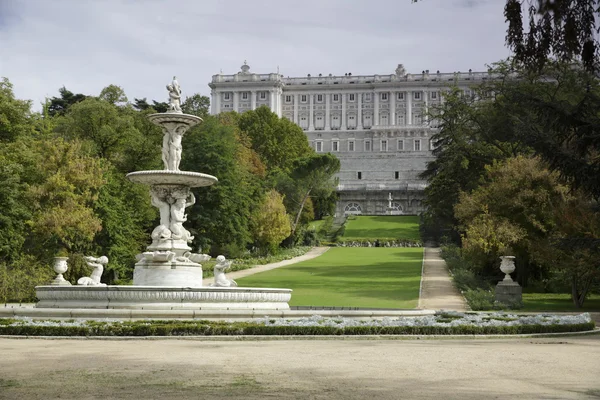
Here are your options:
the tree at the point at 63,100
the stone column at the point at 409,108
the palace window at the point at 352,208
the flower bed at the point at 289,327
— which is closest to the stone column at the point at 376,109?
the stone column at the point at 409,108

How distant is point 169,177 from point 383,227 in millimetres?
54019

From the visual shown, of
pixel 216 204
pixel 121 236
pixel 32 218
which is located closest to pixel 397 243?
pixel 216 204

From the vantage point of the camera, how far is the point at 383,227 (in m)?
73.4

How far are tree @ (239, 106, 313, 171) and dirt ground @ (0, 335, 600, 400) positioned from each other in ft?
205

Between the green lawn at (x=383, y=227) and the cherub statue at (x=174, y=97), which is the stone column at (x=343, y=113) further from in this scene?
the cherub statue at (x=174, y=97)

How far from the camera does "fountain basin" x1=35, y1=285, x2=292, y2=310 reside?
57.1ft

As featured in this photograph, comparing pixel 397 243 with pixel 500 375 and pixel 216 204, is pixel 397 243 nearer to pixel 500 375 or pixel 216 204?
pixel 216 204

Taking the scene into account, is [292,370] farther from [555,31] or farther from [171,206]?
[171,206]

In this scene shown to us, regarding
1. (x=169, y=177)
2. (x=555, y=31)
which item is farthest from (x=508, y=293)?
(x=555, y=31)

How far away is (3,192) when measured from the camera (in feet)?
95.0

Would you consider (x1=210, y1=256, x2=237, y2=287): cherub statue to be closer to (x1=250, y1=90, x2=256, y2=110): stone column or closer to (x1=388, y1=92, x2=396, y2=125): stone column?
(x1=250, y1=90, x2=256, y2=110): stone column

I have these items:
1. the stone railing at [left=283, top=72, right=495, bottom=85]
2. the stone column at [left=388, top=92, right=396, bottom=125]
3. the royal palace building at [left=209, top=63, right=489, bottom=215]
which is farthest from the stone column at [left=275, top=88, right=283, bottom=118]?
the stone column at [left=388, top=92, right=396, bottom=125]

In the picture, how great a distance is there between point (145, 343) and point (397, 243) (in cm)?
5242

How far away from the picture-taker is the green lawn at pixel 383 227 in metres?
68.1
